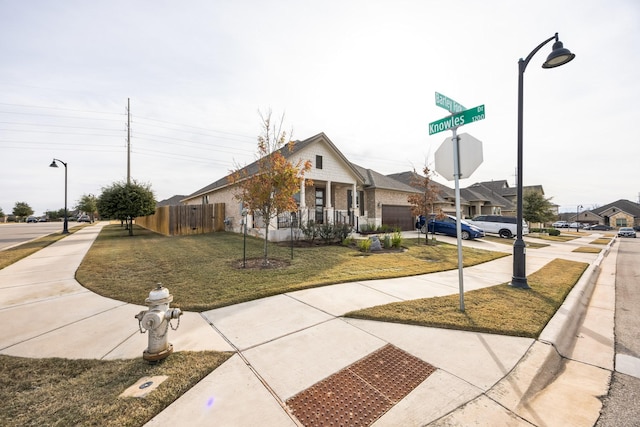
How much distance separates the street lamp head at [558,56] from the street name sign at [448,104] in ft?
10.8

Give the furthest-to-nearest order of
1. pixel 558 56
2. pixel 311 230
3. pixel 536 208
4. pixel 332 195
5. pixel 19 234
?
pixel 536 208, pixel 19 234, pixel 332 195, pixel 311 230, pixel 558 56

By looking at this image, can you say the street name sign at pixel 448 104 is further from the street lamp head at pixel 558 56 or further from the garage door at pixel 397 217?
the garage door at pixel 397 217

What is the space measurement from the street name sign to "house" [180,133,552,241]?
24.9 feet

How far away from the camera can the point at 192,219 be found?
1809 centimetres

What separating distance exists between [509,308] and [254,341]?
4475mm

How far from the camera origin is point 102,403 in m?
2.19

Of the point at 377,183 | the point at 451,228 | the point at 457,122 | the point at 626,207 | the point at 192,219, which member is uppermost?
the point at 377,183

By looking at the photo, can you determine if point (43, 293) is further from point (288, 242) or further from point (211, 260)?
point (288, 242)

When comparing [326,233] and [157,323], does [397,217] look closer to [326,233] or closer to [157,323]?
[326,233]

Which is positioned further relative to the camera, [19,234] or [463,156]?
[19,234]

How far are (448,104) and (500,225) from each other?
21.5 m

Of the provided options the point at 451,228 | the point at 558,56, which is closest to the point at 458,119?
the point at 558,56

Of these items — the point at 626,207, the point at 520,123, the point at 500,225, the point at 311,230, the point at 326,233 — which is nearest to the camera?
the point at 520,123

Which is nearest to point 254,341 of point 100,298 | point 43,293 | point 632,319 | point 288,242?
point 100,298
